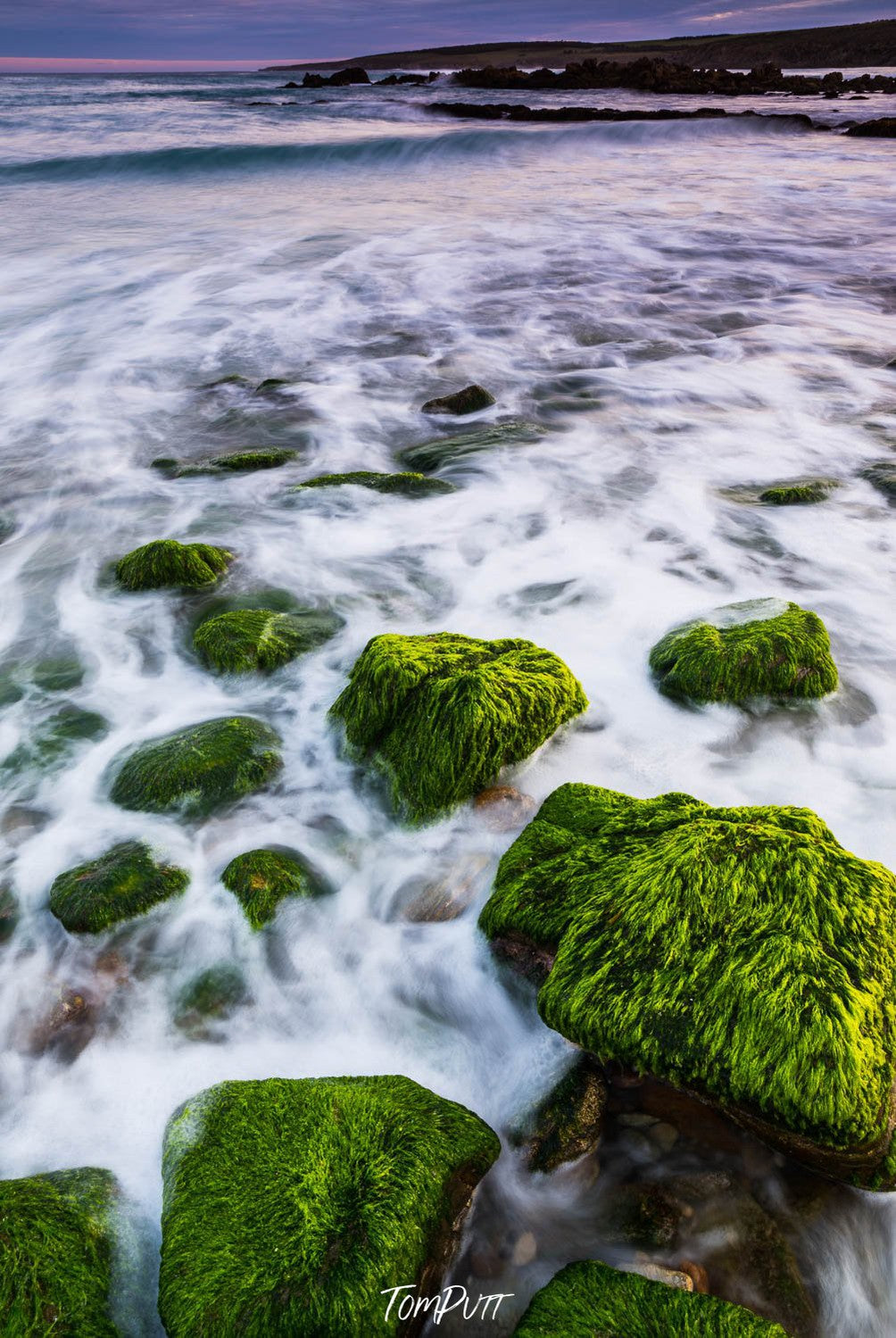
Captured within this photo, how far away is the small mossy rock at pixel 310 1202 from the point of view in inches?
77.3

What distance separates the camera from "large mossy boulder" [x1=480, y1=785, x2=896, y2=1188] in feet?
7.10

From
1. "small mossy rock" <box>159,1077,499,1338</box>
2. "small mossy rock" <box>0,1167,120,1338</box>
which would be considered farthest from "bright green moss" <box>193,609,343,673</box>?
"small mossy rock" <box>0,1167,120,1338</box>

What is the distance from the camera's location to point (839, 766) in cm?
387

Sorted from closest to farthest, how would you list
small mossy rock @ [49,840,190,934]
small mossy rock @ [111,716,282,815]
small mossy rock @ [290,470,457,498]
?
small mossy rock @ [49,840,190,934] → small mossy rock @ [111,716,282,815] → small mossy rock @ [290,470,457,498]

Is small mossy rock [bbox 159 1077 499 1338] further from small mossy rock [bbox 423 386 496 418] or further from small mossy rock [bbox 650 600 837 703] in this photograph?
small mossy rock [bbox 423 386 496 418]

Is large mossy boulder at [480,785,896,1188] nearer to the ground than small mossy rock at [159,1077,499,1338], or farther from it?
farther from it

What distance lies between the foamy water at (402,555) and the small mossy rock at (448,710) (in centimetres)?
17

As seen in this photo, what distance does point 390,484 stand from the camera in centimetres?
688

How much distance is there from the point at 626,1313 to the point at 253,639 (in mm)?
3565

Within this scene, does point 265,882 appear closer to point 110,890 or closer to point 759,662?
point 110,890

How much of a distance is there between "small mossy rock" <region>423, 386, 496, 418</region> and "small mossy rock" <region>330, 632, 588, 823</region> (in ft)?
15.7

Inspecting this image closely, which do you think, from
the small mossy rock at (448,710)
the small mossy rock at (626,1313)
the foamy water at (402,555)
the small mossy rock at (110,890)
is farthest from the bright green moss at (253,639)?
the small mossy rock at (626,1313)

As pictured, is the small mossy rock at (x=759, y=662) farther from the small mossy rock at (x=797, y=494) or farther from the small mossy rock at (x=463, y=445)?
the small mossy rock at (x=463, y=445)

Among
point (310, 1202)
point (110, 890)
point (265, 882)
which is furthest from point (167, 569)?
point (310, 1202)
